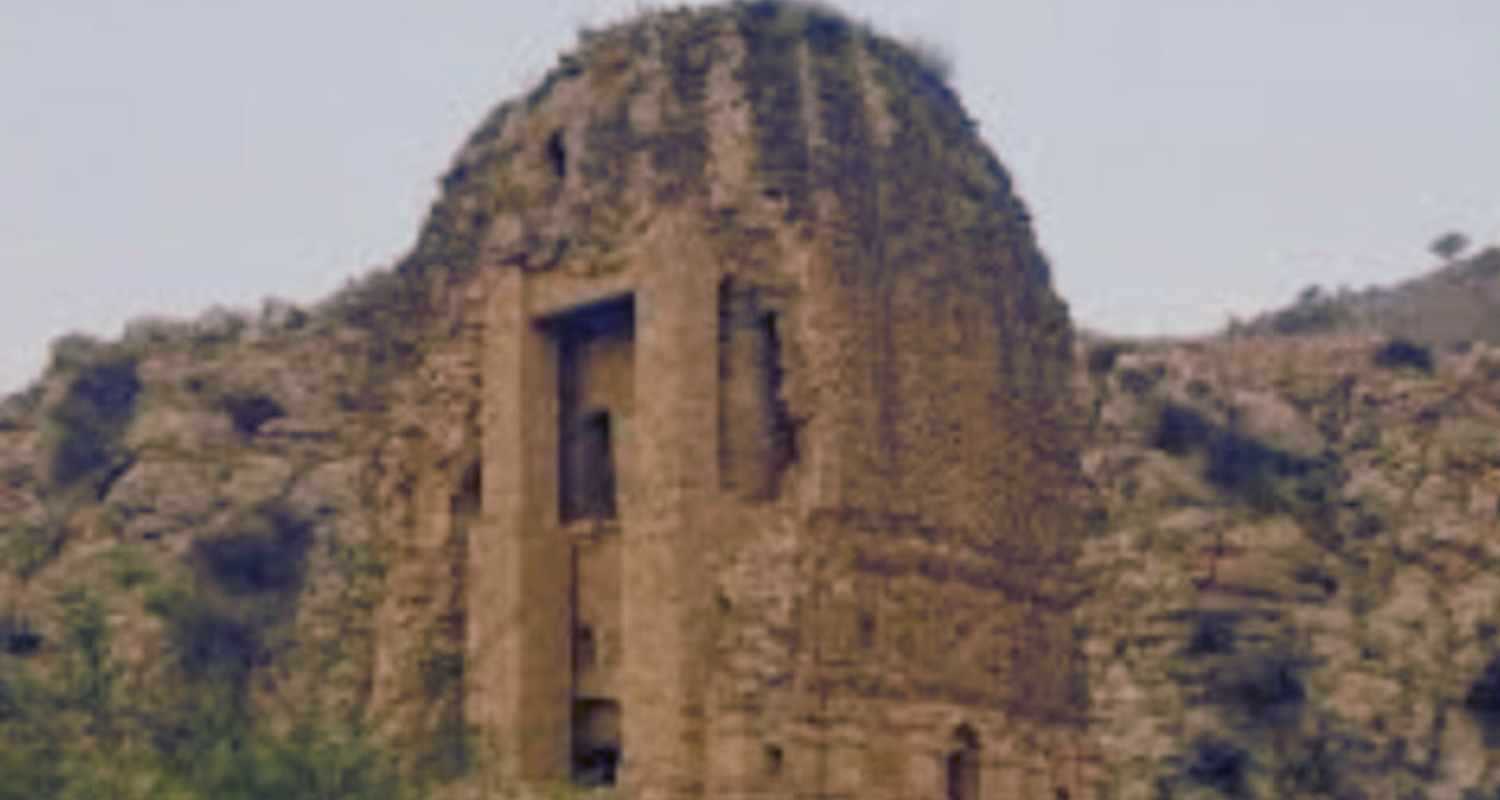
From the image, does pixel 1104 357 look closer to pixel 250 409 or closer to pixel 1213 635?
pixel 1213 635

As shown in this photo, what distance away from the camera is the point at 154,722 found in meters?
26.9

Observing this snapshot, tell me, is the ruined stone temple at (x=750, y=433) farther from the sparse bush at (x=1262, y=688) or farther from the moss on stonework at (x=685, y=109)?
the sparse bush at (x=1262, y=688)

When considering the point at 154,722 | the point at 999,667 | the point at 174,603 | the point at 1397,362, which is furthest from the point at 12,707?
the point at 1397,362

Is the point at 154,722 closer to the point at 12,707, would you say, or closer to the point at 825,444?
the point at 12,707

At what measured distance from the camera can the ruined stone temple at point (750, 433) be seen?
91.2ft

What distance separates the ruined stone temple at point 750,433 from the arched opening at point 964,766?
3 centimetres

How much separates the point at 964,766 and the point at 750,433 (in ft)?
12.0

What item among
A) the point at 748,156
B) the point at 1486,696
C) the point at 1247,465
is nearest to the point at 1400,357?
the point at 1247,465

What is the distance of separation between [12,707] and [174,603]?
4.13 meters

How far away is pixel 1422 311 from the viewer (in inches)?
1478

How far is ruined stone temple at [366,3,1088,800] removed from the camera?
2780cm

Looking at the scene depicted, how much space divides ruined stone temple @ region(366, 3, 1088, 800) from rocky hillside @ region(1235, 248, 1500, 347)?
21.2 ft

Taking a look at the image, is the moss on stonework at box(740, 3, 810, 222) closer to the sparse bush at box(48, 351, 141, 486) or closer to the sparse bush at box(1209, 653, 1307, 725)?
the sparse bush at box(1209, 653, 1307, 725)

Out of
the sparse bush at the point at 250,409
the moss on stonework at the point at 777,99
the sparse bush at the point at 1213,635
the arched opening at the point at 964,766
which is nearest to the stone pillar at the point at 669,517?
the moss on stonework at the point at 777,99
